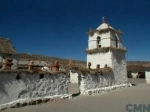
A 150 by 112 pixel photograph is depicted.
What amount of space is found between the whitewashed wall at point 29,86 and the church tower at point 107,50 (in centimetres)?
726

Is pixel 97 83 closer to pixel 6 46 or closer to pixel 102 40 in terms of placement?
pixel 102 40

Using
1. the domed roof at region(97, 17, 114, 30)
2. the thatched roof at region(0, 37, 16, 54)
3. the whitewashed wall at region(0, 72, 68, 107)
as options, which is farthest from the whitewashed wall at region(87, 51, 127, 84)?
the thatched roof at region(0, 37, 16, 54)

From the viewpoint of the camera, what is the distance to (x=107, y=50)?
19.0 m

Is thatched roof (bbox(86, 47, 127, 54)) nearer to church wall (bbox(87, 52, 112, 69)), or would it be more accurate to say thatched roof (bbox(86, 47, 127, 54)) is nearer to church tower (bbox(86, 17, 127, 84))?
church tower (bbox(86, 17, 127, 84))

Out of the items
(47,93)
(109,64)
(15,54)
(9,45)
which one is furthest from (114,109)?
(9,45)

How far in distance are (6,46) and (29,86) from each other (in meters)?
14.5

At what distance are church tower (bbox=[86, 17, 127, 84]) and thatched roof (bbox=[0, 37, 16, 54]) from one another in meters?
10.4

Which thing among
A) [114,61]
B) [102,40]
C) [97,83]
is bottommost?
[97,83]

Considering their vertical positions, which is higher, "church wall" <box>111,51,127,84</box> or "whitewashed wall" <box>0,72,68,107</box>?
"church wall" <box>111,51,127,84</box>

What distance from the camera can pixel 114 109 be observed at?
10.1 m

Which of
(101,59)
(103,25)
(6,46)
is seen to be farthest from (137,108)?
(6,46)

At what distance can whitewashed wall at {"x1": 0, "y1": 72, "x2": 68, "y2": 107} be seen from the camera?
9305mm

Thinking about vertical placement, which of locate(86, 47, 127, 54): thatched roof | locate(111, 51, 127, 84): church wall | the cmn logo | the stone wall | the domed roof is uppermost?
the domed roof

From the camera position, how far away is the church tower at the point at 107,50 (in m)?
19.0
